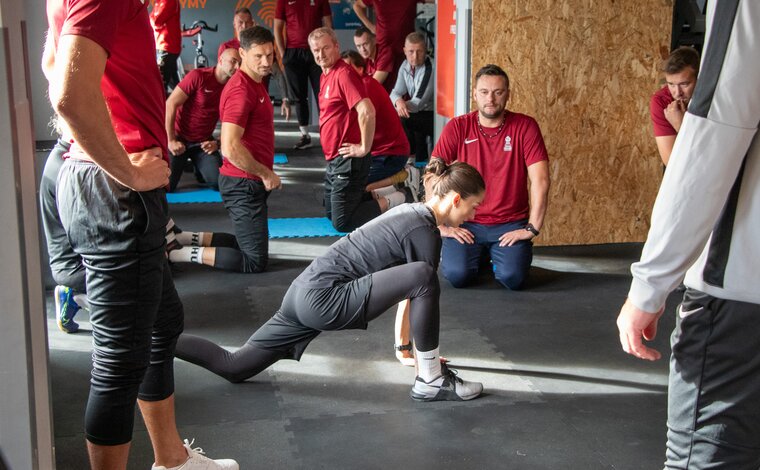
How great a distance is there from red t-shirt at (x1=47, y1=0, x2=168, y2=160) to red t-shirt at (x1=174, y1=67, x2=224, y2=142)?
4.54m

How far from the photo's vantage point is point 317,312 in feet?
11.1

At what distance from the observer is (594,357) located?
3951mm

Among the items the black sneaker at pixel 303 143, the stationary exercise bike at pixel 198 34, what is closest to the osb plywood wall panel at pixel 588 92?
the black sneaker at pixel 303 143

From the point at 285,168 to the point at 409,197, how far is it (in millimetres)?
1931

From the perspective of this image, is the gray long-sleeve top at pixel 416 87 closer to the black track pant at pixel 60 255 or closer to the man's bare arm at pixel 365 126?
the man's bare arm at pixel 365 126

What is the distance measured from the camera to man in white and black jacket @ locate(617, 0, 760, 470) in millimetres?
1609

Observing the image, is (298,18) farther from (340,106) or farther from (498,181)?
(498,181)

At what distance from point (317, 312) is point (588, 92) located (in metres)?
3.09

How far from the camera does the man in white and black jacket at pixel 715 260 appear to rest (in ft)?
5.28

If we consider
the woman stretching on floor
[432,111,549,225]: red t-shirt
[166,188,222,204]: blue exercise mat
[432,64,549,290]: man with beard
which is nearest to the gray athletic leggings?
the woman stretching on floor

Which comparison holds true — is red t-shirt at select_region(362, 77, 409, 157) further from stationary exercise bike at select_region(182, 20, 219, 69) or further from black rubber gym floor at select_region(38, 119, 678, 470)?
stationary exercise bike at select_region(182, 20, 219, 69)

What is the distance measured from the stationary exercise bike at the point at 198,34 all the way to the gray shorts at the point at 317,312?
31.1 feet

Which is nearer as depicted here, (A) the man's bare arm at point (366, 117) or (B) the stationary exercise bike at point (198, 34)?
(A) the man's bare arm at point (366, 117)

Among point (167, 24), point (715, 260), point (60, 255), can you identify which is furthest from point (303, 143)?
point (715, 260)
